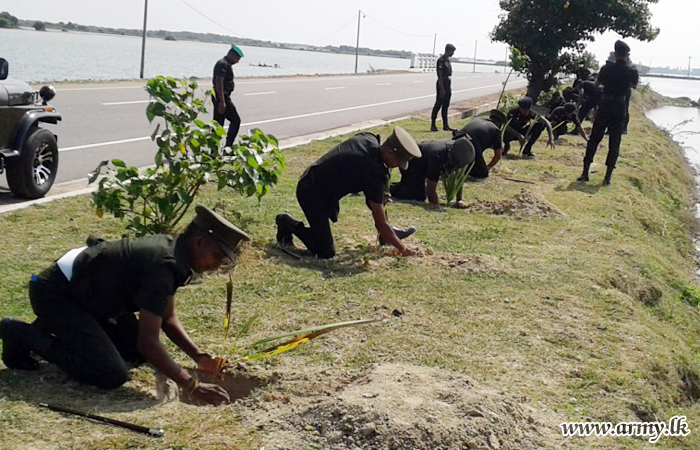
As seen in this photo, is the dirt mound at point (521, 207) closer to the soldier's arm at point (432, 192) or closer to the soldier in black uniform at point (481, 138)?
the soldier's arm at point (432, 192)

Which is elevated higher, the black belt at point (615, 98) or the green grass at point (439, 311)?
the black belt at point (615, 98)

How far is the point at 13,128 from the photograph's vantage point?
8.16 meters

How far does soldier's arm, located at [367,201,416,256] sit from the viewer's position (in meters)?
6.91

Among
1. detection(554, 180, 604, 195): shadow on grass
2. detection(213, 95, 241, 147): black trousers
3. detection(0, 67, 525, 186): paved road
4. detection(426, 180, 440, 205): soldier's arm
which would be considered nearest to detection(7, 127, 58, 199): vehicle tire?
detection(0, 67, 525, 186): paved road

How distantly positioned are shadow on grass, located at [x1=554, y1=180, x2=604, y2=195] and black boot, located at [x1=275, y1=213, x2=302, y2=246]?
571 centimetres

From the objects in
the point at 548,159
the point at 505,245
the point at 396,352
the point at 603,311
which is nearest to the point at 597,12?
the point at 548,159

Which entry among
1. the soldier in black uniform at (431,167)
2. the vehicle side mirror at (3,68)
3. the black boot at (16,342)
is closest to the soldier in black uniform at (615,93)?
the soldier in black uniform at (431,167)

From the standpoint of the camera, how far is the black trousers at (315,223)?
7.15 m

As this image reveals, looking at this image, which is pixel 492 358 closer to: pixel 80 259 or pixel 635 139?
pixel 80 259

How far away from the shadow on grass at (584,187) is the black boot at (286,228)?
18.7 ft

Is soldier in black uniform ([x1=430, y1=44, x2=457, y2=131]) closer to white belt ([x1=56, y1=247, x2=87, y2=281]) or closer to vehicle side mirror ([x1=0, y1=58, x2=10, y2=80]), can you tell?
vehicle side mirror ([x1=0, y1=58, x2=10, y2=80])

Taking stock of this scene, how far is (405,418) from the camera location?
13.0ft

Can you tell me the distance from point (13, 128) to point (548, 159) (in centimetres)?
956

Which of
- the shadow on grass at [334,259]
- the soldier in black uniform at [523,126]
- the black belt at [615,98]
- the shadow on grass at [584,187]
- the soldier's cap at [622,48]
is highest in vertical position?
the soldier's cap at [622,48]
